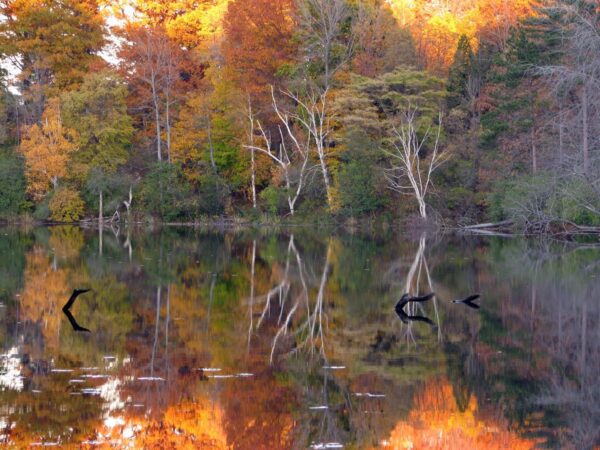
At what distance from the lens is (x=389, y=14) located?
41906 millimetres

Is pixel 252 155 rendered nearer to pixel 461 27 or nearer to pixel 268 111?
pixel 268 111

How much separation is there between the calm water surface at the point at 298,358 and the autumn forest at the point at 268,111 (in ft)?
55.0

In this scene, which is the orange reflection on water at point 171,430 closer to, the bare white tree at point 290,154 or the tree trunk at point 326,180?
the bare white tree at point 290,154

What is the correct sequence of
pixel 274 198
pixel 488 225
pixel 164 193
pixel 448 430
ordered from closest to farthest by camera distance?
pixel 448 430 → pixel 488 225 → pixel 274 198 → pixel 164 193

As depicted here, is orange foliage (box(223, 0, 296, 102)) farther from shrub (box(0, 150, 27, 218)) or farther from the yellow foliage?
shrub (box(0, 150, 27, 218))

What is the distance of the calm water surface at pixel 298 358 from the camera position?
7.20m

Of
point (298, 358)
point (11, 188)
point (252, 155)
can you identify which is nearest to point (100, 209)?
point (11, 188)

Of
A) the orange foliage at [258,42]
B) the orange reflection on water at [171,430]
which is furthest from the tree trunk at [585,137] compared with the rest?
the orange reflection on water at [171,430]

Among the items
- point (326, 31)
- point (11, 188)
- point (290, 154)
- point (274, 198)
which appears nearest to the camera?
point (326, 31)

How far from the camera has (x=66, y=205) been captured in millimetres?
40938

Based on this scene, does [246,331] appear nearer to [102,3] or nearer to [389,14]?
[389,14]

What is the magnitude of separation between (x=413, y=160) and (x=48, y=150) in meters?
16.6

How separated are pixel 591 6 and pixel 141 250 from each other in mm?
15435

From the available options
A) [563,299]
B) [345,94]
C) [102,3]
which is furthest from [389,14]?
[563,299]
